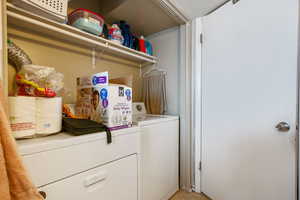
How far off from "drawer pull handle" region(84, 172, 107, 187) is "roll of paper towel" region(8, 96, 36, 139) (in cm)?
39

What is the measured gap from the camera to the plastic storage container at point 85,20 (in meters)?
1.17

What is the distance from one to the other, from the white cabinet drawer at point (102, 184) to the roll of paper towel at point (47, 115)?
11.4 inches

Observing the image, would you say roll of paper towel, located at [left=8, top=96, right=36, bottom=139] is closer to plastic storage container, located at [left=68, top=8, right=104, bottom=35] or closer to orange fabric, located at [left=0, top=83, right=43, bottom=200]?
orange fabric, located at [left=0, top=83, right=43, bottom=200]

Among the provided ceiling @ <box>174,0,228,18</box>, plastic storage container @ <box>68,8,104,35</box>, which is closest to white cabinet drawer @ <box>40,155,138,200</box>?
plastic storage container @ <box>68,8,104,35</box>

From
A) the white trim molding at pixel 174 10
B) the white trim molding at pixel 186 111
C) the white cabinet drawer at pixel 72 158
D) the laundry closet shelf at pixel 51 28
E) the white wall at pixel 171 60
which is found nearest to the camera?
the white cabinet drawer at pixel 72 158

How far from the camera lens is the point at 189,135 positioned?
1.67 meters

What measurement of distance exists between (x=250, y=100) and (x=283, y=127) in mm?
289

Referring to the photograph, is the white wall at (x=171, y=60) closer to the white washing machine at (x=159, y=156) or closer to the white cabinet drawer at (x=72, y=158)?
the white washing machine at (x=159, y=156)

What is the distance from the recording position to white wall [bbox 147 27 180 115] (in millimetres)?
1823

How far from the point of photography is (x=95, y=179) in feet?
2.83

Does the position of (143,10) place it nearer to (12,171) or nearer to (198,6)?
(198,6)

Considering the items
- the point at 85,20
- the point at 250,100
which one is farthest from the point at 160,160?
the point at 85,20

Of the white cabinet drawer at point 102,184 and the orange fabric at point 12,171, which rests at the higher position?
the orange fabric at point 12,171

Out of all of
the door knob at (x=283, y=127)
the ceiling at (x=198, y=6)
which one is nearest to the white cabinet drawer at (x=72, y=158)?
the door knob at (x=283, y=127)
